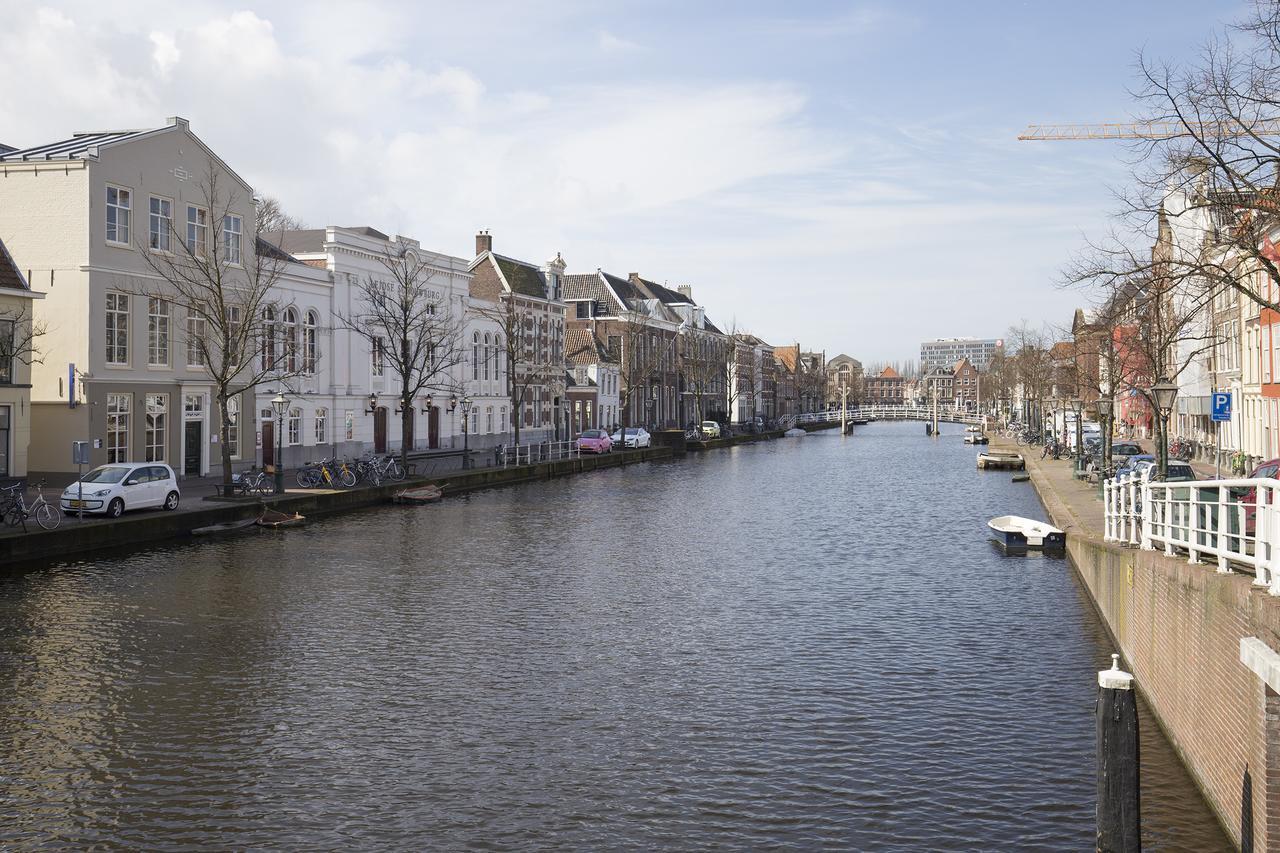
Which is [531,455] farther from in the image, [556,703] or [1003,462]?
[556,703]

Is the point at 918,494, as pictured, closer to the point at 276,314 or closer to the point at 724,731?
the point at 276,314

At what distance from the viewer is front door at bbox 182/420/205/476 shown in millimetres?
46250

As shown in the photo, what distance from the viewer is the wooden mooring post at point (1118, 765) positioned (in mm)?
10094

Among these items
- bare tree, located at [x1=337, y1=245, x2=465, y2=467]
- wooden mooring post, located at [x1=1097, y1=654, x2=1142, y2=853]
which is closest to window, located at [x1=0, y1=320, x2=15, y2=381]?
bare tree, located at [x1=337, y1=245, x2=465, y2=467]

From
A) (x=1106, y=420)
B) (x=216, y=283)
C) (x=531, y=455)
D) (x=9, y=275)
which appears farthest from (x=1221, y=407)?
(x=9, y=275)

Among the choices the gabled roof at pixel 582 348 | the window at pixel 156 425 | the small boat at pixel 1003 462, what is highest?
the gabled roof at pixel 582 348

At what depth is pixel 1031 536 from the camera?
1216 inches

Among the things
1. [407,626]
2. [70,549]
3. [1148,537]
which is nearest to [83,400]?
[70,549]

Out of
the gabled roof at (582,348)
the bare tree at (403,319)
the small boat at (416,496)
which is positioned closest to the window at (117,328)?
the small boat at (416,496)

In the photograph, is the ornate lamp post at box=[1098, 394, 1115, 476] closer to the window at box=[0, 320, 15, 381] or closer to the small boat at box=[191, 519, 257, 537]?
the small boat at box=[191, 519, 257, 537]

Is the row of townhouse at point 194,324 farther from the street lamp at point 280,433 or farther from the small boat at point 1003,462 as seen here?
the small boat at point 1003,462

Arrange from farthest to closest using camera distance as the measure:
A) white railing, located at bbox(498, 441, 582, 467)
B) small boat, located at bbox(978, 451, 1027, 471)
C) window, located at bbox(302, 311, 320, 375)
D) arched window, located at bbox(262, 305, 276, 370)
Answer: small boat, located at bbox(978, 451, 1027, 471)
white railing, located at bbox(498, 441, 582, 467)
window, located at bbox(302, 311, 320, 375)
arched window, located at bbox(262, 305, 276, 370)

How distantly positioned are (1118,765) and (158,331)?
42353 millimetres

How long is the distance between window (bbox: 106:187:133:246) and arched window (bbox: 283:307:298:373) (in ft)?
38.0
